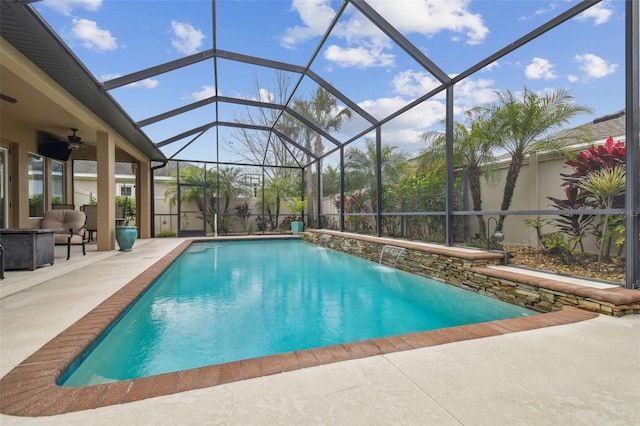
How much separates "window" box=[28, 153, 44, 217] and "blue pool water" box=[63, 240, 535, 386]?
4764 mm

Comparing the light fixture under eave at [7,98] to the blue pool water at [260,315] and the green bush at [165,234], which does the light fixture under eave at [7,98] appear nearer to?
the blue pool water at [260,315]

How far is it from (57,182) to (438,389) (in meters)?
10.9

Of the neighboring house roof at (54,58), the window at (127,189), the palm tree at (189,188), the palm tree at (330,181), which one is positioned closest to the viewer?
the neighboring house roof at (54,58)

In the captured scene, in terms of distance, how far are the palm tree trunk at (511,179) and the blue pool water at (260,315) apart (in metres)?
1.50

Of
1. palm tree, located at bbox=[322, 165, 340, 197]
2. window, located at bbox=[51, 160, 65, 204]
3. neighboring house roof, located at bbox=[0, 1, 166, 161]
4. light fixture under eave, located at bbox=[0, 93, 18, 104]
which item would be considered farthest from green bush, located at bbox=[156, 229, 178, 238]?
light fixture under eave, located at bbox=[0, 93, 18, 104]

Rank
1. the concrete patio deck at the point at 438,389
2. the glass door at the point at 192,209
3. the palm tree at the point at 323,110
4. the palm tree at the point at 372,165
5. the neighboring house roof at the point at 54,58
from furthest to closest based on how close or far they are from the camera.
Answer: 1. the glass door at the point at 192,209
2. the palm tree at the point at 323,110
3. the palm tree at the point at 372,165
4. the neighboring house roof at the point at 54,58
5. the concrete patio deck at the point at 438,389

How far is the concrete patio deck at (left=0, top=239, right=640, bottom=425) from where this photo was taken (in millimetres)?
1299

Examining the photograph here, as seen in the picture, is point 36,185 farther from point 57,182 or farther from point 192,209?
point 192,209

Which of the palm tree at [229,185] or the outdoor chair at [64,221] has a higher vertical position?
the palm tree at [229,185]

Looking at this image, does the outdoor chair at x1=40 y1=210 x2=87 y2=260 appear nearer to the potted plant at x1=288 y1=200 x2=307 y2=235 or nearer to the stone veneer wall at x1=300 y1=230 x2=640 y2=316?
the stone veneer wall at x1=300 y1=230 x2=640 y2=316

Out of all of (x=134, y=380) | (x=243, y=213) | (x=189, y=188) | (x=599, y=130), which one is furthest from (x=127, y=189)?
(x=599, y=130)

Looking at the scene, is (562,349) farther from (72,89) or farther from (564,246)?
(72,89)

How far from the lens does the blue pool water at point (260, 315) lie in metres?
2.34

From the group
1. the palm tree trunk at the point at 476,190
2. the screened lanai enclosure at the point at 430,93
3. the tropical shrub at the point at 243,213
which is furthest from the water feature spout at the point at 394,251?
the tropical shrub at the point at 243,213
